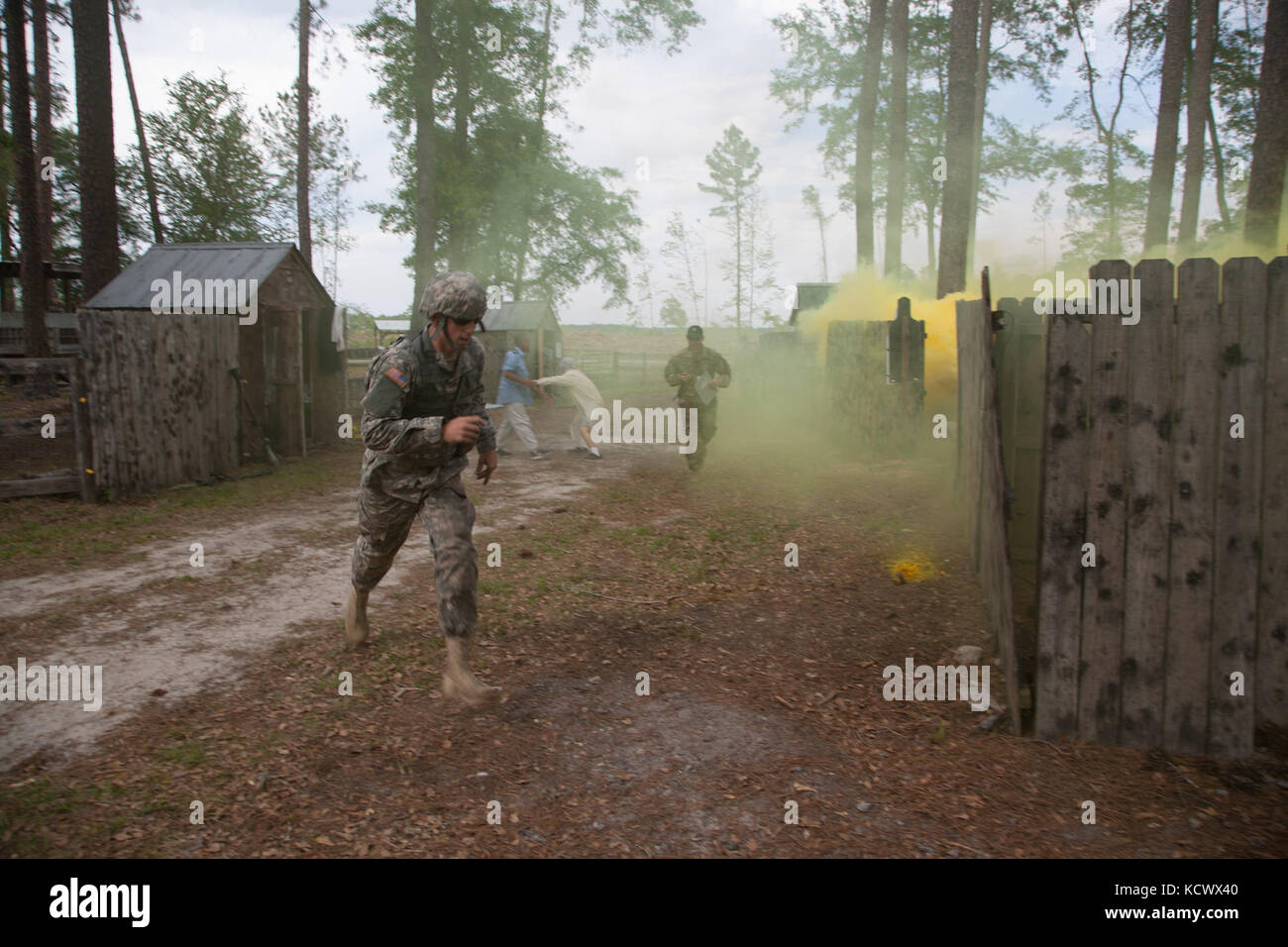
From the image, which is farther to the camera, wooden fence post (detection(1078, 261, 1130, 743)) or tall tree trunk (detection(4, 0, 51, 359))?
tall tree trunk (detection(4, 0, 51, 359))

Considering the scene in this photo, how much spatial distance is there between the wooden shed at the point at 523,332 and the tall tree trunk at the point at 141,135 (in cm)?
1122

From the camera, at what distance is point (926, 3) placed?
97.2 feet

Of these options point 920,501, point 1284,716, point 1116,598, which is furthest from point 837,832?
point 920,501

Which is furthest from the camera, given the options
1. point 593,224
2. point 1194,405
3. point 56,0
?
point 593,224

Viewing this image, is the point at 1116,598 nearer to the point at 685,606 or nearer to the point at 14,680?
the point at 685,606

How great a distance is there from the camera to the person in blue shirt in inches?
534

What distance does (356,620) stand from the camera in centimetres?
523

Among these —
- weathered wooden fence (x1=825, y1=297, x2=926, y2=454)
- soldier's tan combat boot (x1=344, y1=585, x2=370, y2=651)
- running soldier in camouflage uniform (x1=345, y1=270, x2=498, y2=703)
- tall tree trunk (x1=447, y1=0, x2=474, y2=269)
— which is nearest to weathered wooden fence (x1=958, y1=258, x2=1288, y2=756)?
running soldier in camouflage uniform (x1=345, y1=270, x2=498, y2=703)

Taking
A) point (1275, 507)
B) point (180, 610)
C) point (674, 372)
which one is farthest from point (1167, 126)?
point (180, 610)

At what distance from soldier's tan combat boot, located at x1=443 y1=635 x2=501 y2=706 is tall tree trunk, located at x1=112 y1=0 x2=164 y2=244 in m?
28.4

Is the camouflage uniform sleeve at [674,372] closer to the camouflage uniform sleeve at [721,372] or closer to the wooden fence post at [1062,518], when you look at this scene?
the camouflage uniform sleeve at [721,372]

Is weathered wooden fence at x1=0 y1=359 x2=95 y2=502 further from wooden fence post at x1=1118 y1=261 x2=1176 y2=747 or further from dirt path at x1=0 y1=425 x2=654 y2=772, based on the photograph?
wooden fence post at x1=1118 y1=261 x2=1176 y2=747
